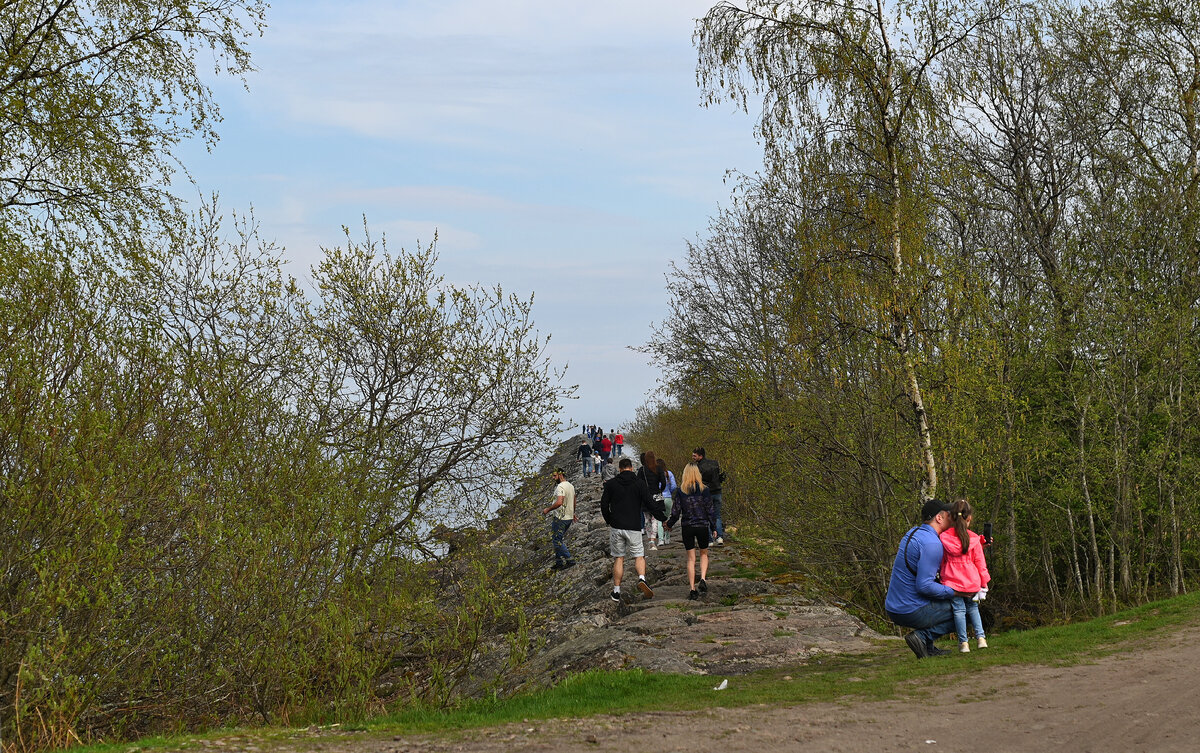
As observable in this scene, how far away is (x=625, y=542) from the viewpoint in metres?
14.7

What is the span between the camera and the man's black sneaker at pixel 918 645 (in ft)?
34.3

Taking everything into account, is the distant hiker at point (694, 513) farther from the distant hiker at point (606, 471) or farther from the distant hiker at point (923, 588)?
the distant hiker at point (606, 471)

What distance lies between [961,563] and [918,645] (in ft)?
3.26

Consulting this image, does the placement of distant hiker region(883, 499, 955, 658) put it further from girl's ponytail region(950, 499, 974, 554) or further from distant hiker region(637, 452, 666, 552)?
distant hiker region(637, 452, 666, 552)

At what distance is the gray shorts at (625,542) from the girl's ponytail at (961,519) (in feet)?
17.7

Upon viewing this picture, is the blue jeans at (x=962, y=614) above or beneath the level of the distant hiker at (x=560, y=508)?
beneath

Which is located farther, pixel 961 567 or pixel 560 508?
pixel 560 508

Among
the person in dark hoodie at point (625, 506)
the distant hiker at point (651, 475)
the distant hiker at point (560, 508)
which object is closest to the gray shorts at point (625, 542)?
the person in dark hoodie at point (625, 506)

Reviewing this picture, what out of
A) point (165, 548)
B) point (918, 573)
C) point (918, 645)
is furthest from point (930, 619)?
point (165, 548)

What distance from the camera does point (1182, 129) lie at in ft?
68.4

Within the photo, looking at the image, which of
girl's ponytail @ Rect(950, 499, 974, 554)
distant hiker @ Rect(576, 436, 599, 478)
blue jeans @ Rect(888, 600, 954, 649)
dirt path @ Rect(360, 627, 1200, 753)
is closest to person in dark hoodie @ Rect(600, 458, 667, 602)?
blue jeans @ Rect(888, 600, 954, 649)

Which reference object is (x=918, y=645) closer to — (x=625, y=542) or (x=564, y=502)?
(x=625, y=542)

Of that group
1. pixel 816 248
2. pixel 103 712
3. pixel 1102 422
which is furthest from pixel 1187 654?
pixel 103 712

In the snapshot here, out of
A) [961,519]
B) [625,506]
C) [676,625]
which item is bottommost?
[676,625]
